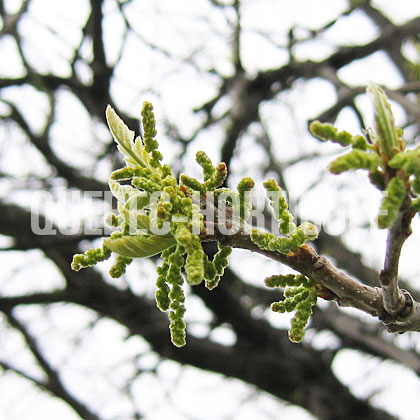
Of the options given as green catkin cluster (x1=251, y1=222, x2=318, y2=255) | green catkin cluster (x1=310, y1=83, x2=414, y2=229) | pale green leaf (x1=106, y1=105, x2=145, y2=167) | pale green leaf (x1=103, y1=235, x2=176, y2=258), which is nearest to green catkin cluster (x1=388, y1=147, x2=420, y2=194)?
green catkin cluster (x1=310, y1=83, x2=414, y2=229)

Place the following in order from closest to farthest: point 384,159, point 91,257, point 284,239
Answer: point 384,159
point 284,239
point 91,257

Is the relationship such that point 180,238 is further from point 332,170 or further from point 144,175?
point 332,170

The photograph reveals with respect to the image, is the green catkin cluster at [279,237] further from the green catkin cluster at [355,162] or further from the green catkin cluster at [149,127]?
the green catkin cluster at [149,127]

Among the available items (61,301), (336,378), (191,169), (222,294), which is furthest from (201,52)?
(336,378)

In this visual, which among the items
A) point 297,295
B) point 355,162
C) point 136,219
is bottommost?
point 297,295

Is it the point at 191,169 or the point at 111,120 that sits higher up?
the point at 191,169

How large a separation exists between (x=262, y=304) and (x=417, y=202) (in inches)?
166

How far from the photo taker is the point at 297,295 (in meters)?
1.24

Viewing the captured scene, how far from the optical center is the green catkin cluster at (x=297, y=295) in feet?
3.95

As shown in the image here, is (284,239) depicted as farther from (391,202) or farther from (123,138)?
(123,138)

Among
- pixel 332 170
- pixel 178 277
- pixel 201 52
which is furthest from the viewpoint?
pixel 201 52

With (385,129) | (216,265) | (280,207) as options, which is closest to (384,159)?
(385,129)


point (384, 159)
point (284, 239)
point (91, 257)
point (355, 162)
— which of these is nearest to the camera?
point (355, 162)

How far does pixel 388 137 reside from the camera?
37.8 inches
